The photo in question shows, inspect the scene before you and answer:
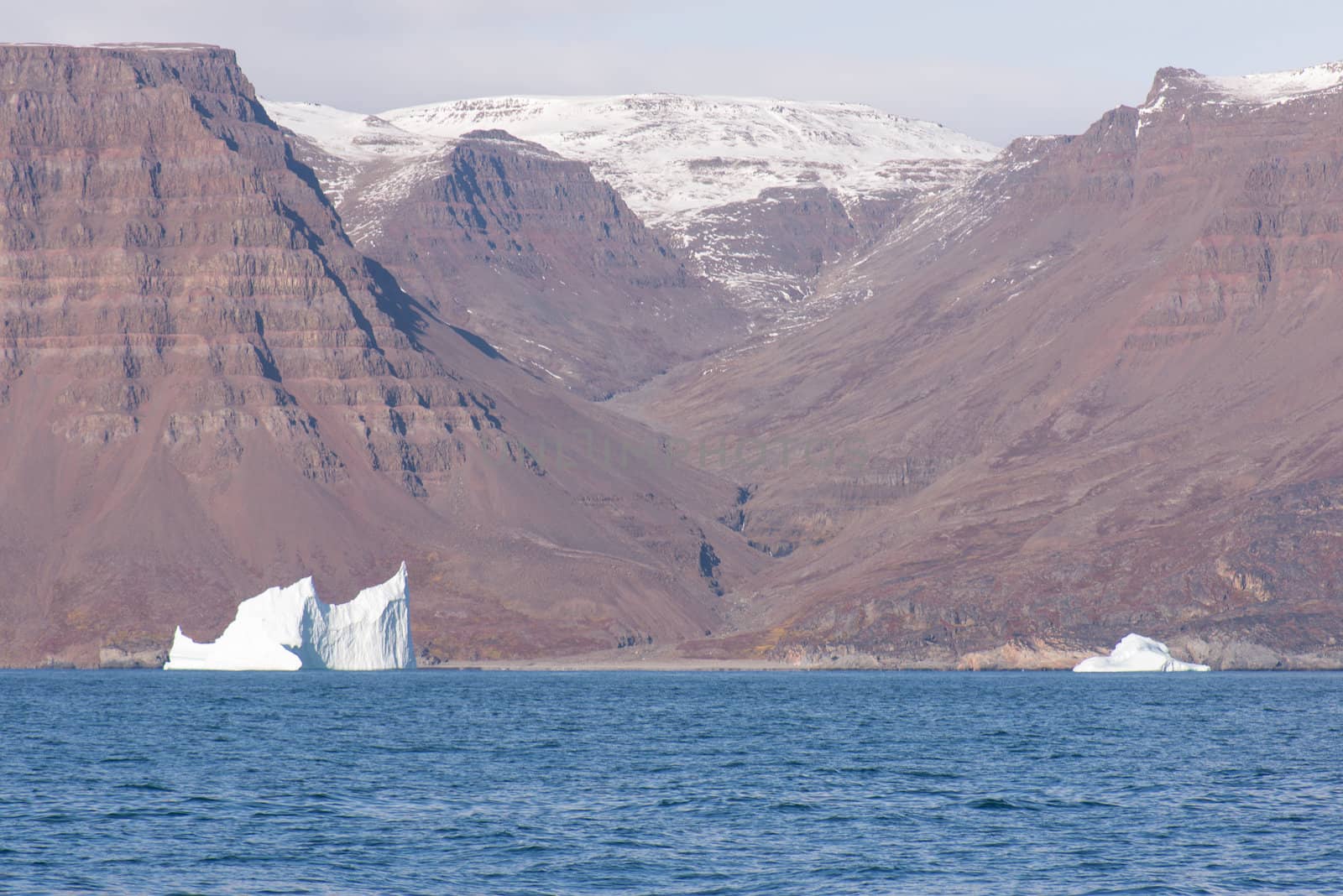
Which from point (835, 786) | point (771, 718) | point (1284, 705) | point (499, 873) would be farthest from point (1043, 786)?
point (1284, 705)

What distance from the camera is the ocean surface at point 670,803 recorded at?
85188mm

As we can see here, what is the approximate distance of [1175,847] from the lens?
9169cm

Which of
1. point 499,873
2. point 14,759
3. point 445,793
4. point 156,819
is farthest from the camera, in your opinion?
point 14,759

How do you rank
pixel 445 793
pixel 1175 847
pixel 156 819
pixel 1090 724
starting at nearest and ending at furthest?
pixel 1175 847, pixel 156 819, pixel 445 793, pixel 1090 724

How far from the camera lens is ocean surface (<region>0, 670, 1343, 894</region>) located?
85.2 metres

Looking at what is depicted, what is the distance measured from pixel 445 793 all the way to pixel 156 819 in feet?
52.0

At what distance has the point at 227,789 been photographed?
4441 inches

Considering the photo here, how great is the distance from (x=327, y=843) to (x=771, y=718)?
8070 centimetres

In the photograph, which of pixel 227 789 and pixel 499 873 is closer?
pixel 499 873

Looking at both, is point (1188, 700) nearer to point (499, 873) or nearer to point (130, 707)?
point (130, 707)

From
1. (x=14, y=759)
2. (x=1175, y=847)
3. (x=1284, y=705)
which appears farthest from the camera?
(x=1284, y=705)

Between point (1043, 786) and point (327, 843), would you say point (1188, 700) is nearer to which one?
point (1043, 786)

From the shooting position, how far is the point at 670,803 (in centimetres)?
10694

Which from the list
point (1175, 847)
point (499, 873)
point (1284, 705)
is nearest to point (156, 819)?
point (499, 873)
